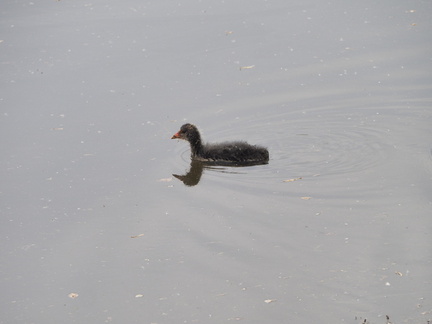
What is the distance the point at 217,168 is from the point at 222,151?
0.72ft

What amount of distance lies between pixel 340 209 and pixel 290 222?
1.99 feet

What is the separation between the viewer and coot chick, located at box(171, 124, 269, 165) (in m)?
10.2

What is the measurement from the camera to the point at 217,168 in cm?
1044

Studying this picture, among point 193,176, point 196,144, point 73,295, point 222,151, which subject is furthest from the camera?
point 196,144

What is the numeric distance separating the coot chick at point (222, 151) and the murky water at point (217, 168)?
144mm

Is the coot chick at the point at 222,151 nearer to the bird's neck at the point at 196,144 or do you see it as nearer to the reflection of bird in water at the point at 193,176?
the bird's neck at the point at 196,144

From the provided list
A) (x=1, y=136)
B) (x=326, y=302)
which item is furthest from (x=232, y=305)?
(x=1, y=136)

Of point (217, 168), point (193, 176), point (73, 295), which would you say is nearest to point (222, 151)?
point (217, 168)

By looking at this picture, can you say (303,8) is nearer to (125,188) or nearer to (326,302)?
(125,188)

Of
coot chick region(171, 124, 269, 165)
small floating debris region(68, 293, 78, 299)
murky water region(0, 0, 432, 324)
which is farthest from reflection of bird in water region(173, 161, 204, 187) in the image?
small floating debris region(68, 293, 78, 299)

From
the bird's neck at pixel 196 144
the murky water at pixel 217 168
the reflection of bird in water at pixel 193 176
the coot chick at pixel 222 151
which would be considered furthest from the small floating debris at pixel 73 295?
the bird's neck at pixel 196 144

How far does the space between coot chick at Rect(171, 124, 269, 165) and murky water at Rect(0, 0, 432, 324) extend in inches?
5.7

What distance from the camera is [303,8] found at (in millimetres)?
15344

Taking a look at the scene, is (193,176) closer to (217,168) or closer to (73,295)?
(217,168)
